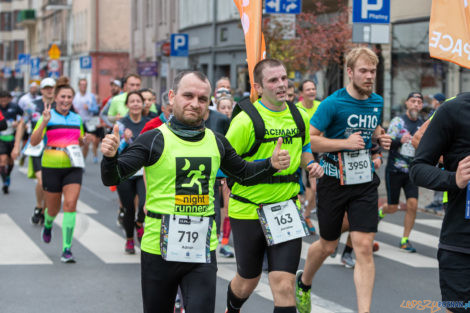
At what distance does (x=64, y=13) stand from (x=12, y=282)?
6724cm

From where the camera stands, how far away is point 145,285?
15.4 ft

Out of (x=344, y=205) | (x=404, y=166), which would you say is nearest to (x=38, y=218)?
(x=404, y=166)

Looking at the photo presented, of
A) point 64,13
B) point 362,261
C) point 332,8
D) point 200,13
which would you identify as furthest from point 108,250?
point 64,13

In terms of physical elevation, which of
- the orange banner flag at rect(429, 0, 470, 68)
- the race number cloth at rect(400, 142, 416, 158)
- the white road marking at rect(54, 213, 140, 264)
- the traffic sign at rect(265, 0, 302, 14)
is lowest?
the white road marking at rect(54, 213, 140, 264)

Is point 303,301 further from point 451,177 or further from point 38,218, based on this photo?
point 38,218

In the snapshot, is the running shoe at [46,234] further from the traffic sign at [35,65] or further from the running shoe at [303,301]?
the traffic sign at [35,65]

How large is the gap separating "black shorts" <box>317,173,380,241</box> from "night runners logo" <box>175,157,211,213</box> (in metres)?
2.14

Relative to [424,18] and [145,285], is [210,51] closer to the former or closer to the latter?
[424,18]

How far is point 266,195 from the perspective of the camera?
232 inches

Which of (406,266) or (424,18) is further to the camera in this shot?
(424,18)

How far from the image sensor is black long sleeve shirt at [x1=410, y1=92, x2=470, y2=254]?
13.7 feet

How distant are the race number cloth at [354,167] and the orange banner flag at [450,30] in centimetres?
193

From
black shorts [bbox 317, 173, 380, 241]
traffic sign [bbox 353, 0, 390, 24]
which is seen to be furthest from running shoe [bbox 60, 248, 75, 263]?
traffic sign [bbox 353, 0, 390, 24]

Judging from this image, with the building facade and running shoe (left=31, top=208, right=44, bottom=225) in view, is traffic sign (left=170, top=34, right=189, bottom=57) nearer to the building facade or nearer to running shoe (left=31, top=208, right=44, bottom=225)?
running shoe (left=31, top=208, right=44, bottom=225)
